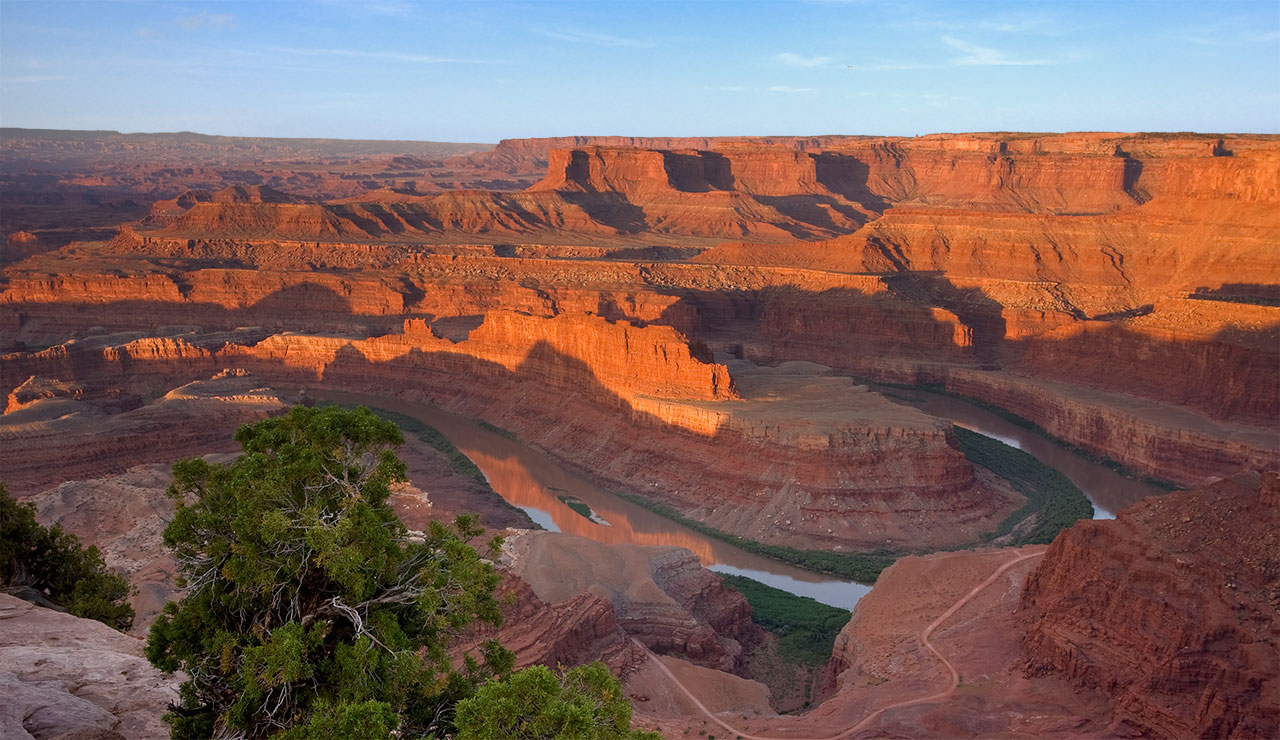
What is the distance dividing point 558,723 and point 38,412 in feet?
144

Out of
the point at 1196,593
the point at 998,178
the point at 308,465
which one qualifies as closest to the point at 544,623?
the point at 308,465

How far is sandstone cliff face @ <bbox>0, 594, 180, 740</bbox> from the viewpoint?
1269cm

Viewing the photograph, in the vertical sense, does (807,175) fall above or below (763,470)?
above

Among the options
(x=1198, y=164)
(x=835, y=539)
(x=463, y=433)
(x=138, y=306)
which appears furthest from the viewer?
(x=1198, y=164)

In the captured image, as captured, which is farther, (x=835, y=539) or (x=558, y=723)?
(x=835, y=539)

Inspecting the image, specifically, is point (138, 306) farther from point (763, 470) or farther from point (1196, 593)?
point (1196, 593)

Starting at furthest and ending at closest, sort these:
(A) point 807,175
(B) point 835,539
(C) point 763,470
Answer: (A) point 807,175, (C) point 763,470, (B) point 835,539

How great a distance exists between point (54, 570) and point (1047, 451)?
155ft

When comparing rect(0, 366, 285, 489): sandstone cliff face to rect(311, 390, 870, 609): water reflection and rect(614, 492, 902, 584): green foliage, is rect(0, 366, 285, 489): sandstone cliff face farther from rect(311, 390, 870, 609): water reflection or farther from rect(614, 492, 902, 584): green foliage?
rect(614, 492, 902, 584): green foliage

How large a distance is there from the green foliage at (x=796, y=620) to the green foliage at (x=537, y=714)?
59.6 ft

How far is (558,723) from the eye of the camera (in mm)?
11523

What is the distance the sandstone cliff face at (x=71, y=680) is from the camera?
41.6 ft

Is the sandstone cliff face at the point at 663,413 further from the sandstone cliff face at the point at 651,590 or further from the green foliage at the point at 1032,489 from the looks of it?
the sandstone cliff face at the point at 651,590

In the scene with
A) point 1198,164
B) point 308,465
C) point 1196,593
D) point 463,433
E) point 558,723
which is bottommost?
point 463,433
